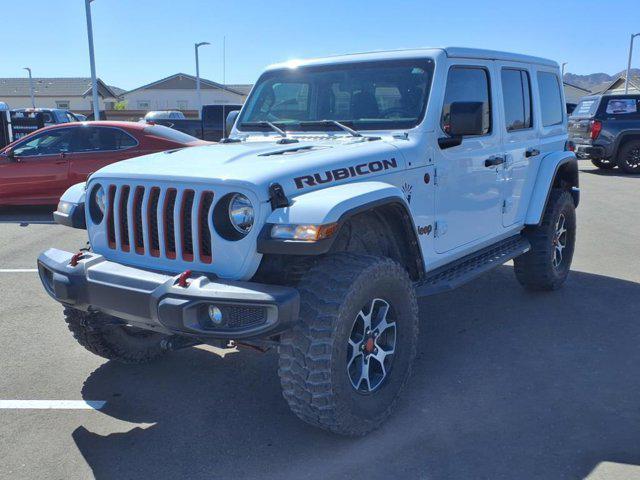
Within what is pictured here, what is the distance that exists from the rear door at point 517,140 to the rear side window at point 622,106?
11.1m

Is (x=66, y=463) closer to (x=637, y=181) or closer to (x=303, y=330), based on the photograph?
(x=303, y=330)

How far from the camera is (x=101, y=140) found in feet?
32.9

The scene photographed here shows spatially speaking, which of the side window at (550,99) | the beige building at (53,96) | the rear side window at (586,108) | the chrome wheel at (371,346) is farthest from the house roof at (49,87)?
the chrome wheel at (371,346)

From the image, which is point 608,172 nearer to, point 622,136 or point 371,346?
point 622,136

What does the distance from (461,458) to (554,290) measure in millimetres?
3247

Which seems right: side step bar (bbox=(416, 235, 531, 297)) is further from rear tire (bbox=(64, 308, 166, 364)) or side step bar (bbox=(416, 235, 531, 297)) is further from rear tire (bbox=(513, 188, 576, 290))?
rear tire (bbox=(64, 308, 166, 364))

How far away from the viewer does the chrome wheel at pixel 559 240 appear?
5.85m

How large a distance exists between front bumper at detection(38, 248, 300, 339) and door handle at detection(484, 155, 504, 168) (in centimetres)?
228

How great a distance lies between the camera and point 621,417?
353cm

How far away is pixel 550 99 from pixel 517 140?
3.54 ft

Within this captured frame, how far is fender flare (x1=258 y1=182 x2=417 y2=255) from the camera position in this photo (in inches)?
114

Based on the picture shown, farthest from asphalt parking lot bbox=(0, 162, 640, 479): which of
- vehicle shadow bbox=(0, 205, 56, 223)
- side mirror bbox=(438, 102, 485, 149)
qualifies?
vehicle shadow bbox=(0, 205, 56, 223)

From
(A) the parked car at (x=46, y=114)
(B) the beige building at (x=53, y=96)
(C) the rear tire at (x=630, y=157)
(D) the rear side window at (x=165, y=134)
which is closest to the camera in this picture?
(D) the rear side window at (x=165, y=134)

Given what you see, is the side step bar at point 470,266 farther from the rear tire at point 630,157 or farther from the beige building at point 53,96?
the beige building at point 53,96
